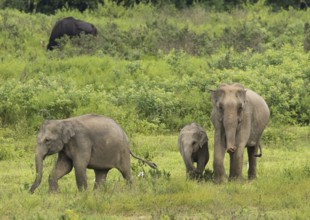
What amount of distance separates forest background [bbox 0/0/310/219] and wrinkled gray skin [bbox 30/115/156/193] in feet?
1.40

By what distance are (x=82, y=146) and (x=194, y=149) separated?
75.3 inches

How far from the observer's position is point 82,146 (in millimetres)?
12273

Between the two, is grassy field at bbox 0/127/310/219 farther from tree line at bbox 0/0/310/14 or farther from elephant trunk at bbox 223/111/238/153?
tree line at bbox 0/0/310/14

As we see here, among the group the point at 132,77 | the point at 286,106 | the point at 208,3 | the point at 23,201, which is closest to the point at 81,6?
the point at 208,3

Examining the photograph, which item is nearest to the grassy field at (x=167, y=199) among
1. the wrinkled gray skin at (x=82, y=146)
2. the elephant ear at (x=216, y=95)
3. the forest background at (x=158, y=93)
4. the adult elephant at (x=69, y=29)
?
the forest background at (x=158, y=93)

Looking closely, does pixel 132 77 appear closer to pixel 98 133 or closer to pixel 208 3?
pixel 98 133

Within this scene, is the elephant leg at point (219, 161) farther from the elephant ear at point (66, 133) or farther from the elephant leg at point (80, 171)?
the elephant ear at point (66, 133)

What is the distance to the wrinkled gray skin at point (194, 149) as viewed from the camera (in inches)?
526

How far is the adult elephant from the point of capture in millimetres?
27075

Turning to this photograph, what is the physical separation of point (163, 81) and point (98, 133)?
8.95m

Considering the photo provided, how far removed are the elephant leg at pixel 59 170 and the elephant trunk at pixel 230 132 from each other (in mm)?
2048

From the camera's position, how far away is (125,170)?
1291 cm

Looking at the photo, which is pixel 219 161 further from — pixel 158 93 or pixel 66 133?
pixel 158 93

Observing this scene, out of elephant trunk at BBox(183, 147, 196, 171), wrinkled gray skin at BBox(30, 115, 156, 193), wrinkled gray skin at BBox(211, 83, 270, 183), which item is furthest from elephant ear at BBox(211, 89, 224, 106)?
wrinkled gray skin at BBox(30, 115, 156, 193)
